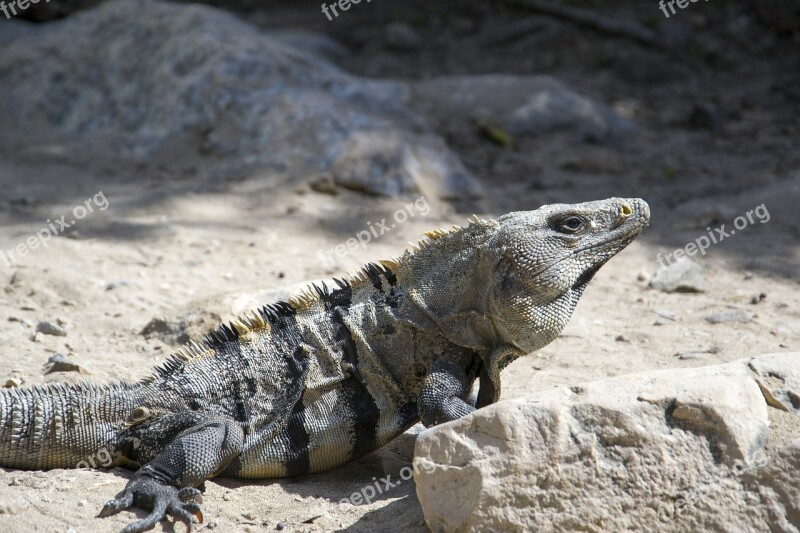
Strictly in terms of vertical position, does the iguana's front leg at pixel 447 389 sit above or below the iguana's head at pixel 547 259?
below

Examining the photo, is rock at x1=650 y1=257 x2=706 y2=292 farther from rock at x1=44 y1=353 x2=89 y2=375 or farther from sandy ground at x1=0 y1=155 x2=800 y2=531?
rock at x1=44 y1=353 x2=89 y2=375

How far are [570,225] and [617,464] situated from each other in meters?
1.47

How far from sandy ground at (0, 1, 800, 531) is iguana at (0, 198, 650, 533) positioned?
212 millimetres

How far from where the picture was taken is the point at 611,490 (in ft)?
11.5

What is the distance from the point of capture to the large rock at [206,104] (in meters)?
9.88

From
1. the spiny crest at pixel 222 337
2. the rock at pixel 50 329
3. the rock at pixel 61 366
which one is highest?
the spiny crest at pixel 222 337

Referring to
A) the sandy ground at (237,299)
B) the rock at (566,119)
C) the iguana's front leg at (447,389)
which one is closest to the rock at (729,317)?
the sandy ground at (237,299)

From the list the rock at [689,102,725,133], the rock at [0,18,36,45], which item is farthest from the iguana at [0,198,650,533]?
the rock at [0,18,36,45]

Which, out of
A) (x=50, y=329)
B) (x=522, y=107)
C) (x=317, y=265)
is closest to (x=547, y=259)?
(x=50, y=329)

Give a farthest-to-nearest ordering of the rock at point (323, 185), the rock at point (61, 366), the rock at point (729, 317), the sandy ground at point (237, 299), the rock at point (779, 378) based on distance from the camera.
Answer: the rock at point (323, 185) → the rock at point (729, 317) → the rock at point (61, 366) → the sandy ground at point (237, 299) → the rock at point (779, 378)

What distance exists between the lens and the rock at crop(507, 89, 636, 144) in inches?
467

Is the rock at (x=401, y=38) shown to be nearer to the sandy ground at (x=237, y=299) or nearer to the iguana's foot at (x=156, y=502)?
the sandy ground at (x=237, y=299)

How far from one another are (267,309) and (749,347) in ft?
10.6

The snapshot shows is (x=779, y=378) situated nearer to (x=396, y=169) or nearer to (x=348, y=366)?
(x=348, y=366)
